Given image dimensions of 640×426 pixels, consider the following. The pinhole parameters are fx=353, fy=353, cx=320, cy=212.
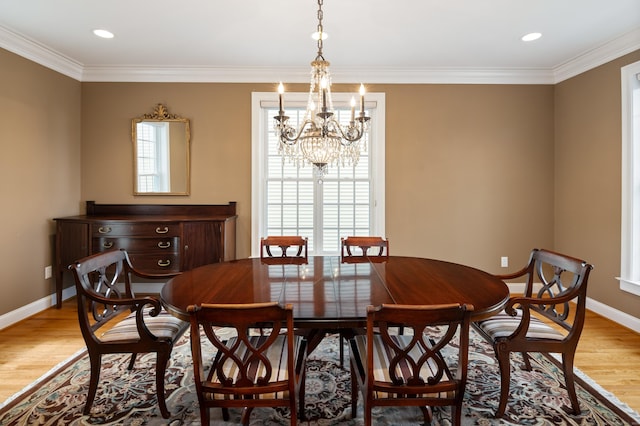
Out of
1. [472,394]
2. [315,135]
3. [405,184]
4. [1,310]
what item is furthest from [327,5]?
[1,310]

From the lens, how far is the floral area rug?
1832 mm

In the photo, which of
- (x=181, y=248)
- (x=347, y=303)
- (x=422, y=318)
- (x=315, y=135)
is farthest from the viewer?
(x=181, y=248)

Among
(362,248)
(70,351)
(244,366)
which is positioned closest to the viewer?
(244,366)

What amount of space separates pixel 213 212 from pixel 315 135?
2.32m

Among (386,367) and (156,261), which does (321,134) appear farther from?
(156,261)

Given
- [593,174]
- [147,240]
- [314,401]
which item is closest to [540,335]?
[314,401]

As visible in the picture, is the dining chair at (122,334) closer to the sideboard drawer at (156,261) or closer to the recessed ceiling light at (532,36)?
the sideboard drawer at (156,261)

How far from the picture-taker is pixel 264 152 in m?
4.06

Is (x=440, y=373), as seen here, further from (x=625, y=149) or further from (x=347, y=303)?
(x=625, y=149)

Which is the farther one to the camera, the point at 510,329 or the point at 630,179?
the point at 630,179

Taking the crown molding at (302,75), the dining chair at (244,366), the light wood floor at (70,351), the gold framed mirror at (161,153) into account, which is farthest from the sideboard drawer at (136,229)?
the dining chair at (244,366)

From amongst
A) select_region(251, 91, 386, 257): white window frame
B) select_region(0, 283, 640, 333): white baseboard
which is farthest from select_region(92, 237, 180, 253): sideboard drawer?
select_region(251, 91, 386, 257): white window frame

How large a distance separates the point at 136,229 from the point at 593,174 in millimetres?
4486

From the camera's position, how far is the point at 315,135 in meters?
2.00
